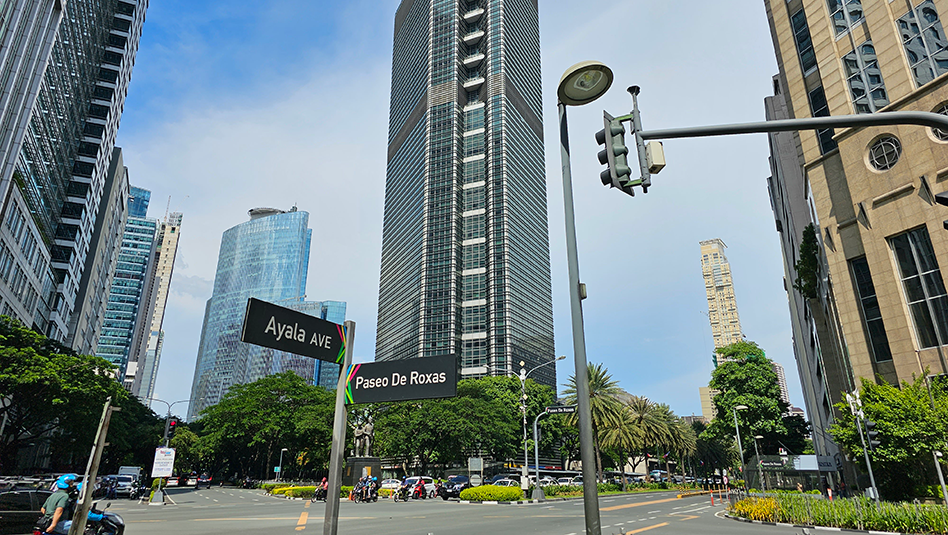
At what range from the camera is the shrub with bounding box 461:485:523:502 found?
34.4 meters

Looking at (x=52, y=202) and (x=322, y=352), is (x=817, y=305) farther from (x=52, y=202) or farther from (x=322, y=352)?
(x=52, y=202)

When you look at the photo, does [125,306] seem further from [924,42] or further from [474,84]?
[924,42]

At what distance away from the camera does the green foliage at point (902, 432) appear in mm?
21781

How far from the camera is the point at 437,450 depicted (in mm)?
55625

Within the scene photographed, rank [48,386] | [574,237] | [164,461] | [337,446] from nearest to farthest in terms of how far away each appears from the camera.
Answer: [337,446]
[574,237]
[164,461]
[48,386]

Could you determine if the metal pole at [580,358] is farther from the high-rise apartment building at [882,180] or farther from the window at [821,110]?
the window at [821,110]

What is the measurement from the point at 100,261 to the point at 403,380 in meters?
112

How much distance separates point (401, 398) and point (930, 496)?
91.9ft

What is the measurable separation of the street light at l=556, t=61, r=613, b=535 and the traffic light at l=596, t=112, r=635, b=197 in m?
0.44

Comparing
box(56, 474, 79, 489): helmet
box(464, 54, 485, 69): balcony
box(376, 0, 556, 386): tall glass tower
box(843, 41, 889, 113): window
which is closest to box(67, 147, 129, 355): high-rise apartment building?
box(376, 0, 556, 386): tall glass tower

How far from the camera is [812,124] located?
21.6 ft

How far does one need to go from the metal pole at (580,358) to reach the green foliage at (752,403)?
5889 cm

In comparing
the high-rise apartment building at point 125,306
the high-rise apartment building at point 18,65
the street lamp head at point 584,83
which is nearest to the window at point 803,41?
the street lamp head at point 584,83

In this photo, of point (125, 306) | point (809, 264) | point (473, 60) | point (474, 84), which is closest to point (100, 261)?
point (474, 84)
